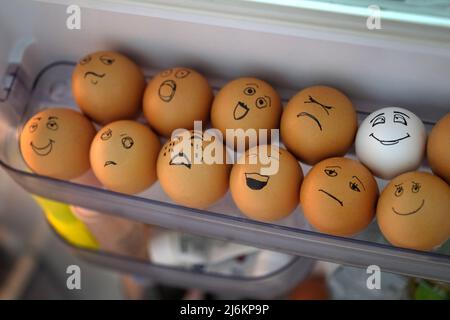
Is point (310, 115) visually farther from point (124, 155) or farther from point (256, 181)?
point (124, 155)

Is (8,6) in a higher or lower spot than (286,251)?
higher

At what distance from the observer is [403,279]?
2.48 ft

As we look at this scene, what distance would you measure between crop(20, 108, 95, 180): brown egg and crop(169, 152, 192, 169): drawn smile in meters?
0.12

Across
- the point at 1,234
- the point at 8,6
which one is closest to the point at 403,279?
the point at 8,6

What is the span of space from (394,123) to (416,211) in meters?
0.10

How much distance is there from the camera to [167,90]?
1.88 feet

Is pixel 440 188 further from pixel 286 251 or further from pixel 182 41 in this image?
pixel 182 41

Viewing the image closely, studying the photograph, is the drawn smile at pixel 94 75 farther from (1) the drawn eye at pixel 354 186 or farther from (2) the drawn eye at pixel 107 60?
(1) the drawn eye at pixel 354 186

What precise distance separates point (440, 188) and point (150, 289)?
0.65m

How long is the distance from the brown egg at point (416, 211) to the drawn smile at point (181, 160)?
0.70 ft

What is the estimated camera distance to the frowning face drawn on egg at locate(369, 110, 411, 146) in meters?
0.52

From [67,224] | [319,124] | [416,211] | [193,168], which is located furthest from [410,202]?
[67,224]

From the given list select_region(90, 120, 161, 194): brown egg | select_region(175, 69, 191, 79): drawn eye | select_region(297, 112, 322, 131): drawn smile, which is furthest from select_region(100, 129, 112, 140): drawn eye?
select_region(297, 112, 322, 131): drawn smile
